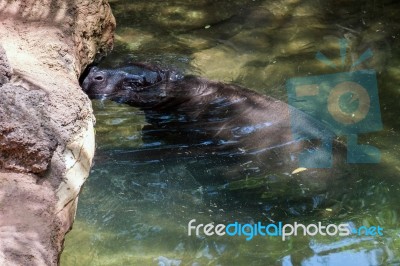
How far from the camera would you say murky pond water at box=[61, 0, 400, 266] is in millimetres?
4332

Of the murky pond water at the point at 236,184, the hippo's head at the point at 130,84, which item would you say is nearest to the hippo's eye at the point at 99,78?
the hippo's head at the point at 130,84

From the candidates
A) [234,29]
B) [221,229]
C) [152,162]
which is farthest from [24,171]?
[234,29]

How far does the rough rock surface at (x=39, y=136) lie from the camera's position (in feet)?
9.53

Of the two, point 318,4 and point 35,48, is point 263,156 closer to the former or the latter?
point 35,48

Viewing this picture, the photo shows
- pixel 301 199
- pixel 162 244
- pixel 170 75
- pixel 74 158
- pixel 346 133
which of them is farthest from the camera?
pixel 170 75

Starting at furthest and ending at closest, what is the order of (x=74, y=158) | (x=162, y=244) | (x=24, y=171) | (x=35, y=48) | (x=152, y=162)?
(x=152, y=162) < (x=162, y=244) < (x=35, y=48) < (x=74, y=158) < (x=24, y=171)

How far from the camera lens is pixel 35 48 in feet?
13.4

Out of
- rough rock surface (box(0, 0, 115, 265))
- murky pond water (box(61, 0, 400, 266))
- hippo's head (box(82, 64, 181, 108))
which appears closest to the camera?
rough rock surface (box(0, 0, 115, 265))

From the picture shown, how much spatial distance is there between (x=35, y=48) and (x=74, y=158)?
40.0 inches

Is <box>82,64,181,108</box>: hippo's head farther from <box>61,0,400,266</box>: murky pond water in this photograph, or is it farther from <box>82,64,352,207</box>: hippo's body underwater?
<box>61,0,400,266</box>: murky pond water

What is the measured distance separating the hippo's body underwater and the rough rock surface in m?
1.63

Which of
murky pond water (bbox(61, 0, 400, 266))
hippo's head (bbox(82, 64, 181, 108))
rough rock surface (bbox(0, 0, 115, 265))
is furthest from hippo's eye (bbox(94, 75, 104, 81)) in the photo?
rough rock surface (bbox(0, 0, 115, 265))

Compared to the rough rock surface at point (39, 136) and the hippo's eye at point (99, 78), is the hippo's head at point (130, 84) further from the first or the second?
the rough rock surface at point (39, 136)

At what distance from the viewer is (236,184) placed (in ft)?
16.5
